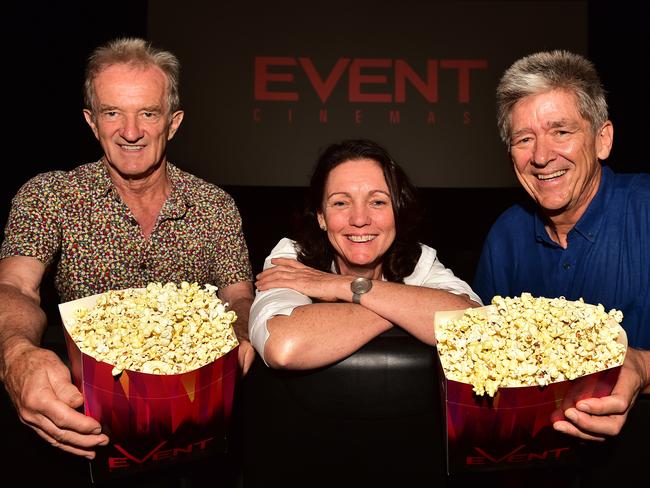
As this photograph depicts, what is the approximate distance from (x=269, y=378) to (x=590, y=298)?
1.07 metres

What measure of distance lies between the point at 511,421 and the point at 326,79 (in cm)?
448

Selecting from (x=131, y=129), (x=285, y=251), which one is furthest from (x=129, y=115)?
(x=285, y=251)

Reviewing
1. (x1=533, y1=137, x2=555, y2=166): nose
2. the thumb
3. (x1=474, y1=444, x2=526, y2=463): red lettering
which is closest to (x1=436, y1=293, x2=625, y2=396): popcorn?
(x1=474, y1=444, x2=526, y2=463): red lettering

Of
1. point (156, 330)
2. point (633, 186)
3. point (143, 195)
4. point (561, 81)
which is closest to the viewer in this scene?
point (156, 330)

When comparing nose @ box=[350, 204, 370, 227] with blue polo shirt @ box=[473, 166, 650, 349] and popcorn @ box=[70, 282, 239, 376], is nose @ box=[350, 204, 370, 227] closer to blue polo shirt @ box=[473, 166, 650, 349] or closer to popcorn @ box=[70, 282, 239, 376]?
blue polo shirt @ box=[473, 166, 650, 349]

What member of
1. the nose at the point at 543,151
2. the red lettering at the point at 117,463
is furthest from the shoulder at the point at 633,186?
the red lettering at the point at 117,463

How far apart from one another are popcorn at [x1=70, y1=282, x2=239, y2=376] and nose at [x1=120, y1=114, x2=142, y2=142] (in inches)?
39.4

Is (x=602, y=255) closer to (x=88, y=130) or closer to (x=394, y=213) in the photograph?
(x=394, y=213)

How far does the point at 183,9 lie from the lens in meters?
5.02

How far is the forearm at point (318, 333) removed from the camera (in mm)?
1253

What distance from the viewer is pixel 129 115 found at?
6.50 ft

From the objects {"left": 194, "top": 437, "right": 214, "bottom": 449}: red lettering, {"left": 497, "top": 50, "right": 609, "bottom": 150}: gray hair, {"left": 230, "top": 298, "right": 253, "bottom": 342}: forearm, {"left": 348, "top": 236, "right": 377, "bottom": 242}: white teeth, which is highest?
{"left": 497, "top": 50, "right": 609, "bottom": 150}: gray hair

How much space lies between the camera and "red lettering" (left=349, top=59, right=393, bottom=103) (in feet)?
16.8

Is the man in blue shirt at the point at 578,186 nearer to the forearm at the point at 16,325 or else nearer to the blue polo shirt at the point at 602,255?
the blue polo shirt at the point at 602,255
